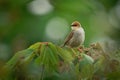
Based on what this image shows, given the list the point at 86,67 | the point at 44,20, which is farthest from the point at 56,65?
the point at 44,20

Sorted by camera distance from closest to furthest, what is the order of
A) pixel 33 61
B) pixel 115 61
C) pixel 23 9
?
pixel 115 61 → pixel 33 61 → pixel 23 9

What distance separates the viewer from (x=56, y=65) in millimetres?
1397

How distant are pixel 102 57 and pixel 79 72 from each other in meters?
0.10

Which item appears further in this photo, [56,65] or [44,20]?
[44,20]

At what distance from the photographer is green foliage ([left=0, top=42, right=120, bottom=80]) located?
1.32 metres

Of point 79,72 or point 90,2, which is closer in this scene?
point 79,72

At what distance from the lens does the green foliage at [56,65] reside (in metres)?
1.32

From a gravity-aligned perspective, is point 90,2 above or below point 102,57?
above

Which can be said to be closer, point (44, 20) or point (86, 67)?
point (86, 67)

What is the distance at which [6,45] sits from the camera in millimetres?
1822

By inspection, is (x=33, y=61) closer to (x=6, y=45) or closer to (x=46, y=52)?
(x=46, y=52)

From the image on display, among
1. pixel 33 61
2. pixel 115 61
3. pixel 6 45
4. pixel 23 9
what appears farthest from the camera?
pixel 6 45

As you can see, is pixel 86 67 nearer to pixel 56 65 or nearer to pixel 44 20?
pixel 56 65

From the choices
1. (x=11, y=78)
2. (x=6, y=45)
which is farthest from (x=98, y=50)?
(x=6, y=45)
